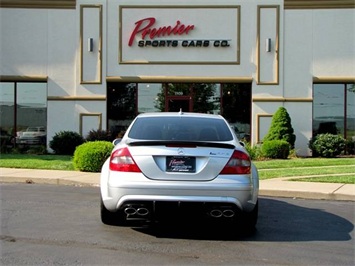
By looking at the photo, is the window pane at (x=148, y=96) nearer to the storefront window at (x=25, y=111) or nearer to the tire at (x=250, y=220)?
the storefront window at (x=25, y=111)

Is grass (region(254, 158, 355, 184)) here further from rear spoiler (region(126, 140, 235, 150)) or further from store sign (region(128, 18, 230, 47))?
store sign (region(128, 18, 230, 47))

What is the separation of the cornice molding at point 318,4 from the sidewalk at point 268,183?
434 inches

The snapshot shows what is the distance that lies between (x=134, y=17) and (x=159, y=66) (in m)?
2.35

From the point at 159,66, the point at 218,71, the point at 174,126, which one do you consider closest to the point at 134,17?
the point at 159,66

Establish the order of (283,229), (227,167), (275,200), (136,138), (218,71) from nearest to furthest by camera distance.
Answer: (227,167)
(136,138)
(283,229)
(275,200)
(218,71)

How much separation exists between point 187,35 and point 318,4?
5586 millimetres

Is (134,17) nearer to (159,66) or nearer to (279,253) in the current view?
(159,66)

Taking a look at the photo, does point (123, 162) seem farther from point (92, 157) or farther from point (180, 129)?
point (92, 157)

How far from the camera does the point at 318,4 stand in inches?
817

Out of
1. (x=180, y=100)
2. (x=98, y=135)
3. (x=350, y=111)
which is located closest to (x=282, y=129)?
(x=350, y=111)

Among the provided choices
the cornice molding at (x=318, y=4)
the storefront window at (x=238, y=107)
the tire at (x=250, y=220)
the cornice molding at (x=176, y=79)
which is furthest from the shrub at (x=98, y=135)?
the tire at (x=250, y=220)

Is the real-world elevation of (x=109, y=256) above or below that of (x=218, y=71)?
below

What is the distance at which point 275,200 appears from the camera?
388 inches

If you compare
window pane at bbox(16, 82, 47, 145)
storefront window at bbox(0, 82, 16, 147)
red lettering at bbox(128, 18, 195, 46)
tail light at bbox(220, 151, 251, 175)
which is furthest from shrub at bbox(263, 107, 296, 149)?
tail light at bbox(220, 151, 251, 175)
